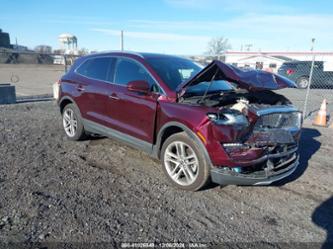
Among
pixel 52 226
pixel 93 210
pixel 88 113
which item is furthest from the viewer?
pixel 88 113

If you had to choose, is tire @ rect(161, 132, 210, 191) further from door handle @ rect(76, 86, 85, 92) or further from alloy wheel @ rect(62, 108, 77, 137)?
alloy wheel @ rect(62, 108, 77, 137)

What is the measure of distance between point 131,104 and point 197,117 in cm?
130

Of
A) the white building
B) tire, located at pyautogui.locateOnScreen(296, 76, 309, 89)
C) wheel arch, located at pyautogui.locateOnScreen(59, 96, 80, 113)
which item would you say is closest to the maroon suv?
wheel arch, located at pyautogui.locateOnScreen(59, 96, 80, 113)

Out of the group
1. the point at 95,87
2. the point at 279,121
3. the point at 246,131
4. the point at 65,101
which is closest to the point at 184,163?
the point at 246,131

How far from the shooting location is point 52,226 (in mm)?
3037

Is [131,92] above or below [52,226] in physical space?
above

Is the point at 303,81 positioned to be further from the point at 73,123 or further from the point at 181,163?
the point at 181,163

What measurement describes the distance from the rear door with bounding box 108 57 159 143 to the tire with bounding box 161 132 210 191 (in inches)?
16.3

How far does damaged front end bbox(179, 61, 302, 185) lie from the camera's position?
138 inches

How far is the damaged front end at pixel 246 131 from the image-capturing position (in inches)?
138

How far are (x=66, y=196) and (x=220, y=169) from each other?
1952 millimetres

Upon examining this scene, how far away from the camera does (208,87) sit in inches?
162

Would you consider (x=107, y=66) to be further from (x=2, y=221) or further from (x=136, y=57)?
(x=2, y=221)

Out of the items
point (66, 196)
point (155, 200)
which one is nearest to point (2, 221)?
point (66, 196)
